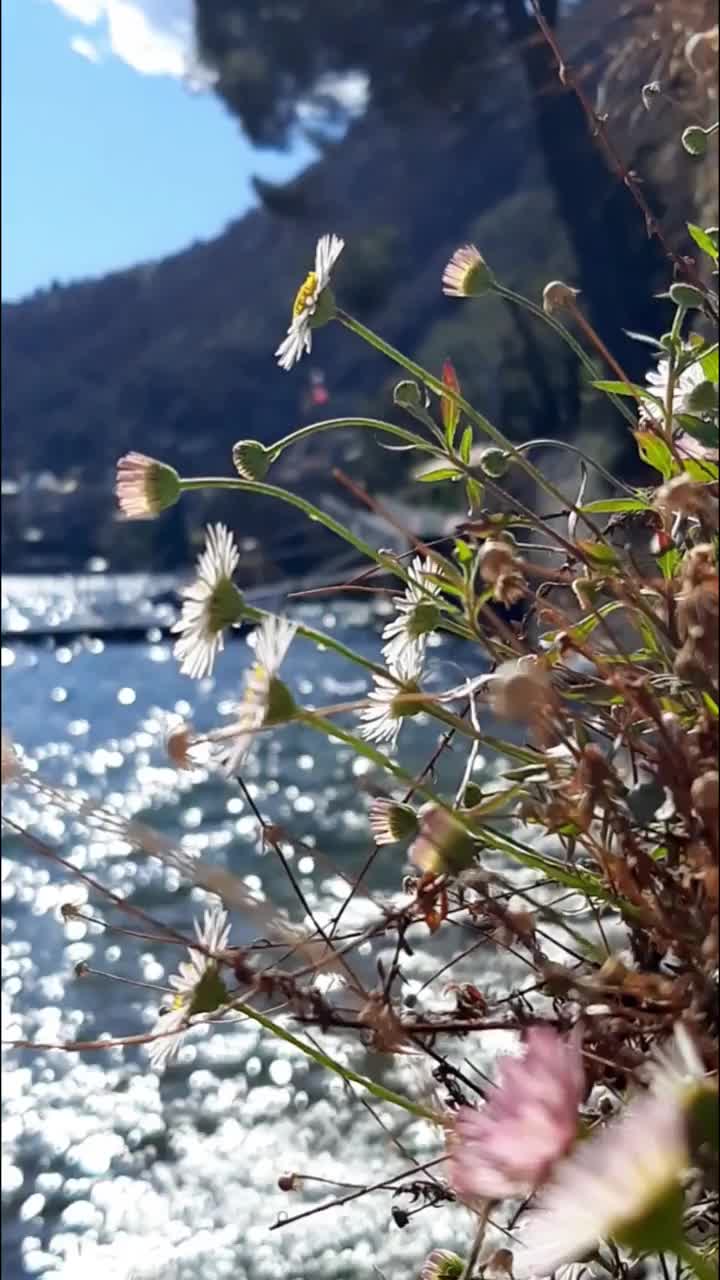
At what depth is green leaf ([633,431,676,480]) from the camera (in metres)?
0.44

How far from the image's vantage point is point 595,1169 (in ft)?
0.66

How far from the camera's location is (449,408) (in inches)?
18.3

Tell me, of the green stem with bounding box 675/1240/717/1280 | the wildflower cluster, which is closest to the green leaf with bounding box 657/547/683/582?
the wildflower cluster

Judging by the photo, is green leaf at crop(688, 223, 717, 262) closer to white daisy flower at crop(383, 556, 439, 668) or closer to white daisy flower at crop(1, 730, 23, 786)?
white daisy flower at crop(383, 556, 439, 668)

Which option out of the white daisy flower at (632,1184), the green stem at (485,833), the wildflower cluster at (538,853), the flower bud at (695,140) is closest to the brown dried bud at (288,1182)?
the wildflower cluster at (538,853)

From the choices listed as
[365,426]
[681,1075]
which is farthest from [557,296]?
[681,1075]

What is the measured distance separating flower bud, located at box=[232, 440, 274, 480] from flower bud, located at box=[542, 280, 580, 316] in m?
0.12

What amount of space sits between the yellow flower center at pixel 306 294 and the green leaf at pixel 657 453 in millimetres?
118

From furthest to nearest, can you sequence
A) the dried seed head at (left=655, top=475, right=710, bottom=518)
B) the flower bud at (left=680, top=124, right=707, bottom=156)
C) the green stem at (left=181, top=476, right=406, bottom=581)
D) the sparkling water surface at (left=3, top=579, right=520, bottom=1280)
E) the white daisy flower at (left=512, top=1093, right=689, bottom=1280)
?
the sparkling water surface at (left=3, top=579, right=520, bottom=1280) < the flower bud at (left=680, top=124, right=707, bottom=156) < the green stem at (left=181, top=476, right=406, bottom=581) < the dried seed head at (left=655, top=475, right=710, bottom=518) < the white daisy flower at (left=512, top=1093, right=689, bottom=1280)

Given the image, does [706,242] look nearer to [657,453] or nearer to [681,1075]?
[657,453]

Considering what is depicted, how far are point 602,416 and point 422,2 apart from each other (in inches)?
179

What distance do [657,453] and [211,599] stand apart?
16 cm

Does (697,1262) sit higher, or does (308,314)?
(308,314)

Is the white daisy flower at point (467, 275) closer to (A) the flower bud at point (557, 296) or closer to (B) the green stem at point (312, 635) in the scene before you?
(A) the flower bud at point (557, 296)
